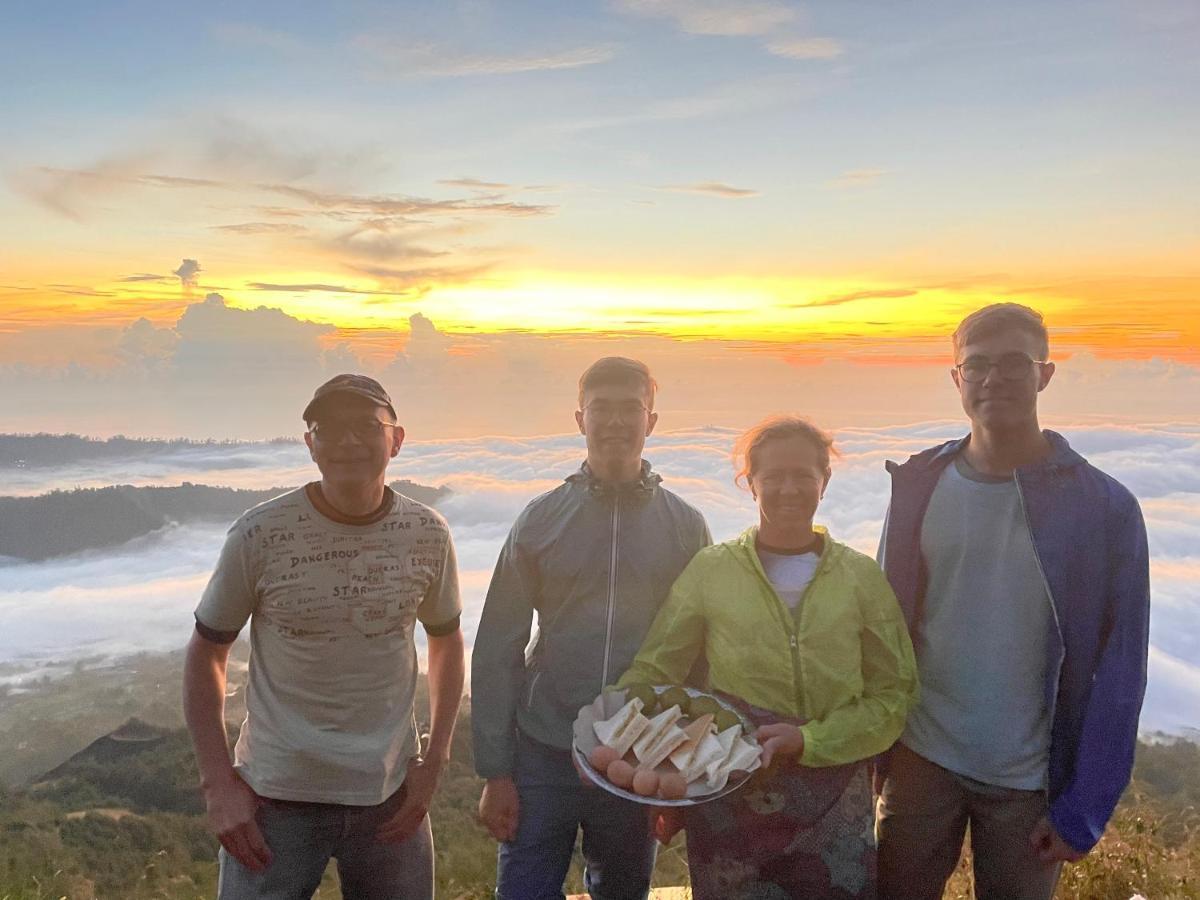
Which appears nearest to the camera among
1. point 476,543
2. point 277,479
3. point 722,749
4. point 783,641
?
point 722,749

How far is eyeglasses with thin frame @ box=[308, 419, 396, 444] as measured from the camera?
10.7 ft

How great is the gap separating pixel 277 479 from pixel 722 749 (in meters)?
113

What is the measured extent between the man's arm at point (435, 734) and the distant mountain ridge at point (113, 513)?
308 feet

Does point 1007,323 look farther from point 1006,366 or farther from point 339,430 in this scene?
point 339,430

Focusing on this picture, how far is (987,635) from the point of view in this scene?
341 centimetres

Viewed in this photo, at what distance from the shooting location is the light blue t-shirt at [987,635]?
338cm

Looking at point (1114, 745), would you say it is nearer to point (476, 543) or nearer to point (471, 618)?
point (471, 618)

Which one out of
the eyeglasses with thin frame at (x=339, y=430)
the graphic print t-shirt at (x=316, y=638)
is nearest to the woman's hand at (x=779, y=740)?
the graphic print t-shirt at (x=316, y=638)

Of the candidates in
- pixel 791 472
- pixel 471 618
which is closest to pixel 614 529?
pixel 791 472

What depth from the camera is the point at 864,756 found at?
10.4 feet

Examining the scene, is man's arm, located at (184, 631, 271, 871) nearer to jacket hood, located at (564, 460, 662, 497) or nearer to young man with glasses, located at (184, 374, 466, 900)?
young man with glasses, located at (184, 374, 466, 900)

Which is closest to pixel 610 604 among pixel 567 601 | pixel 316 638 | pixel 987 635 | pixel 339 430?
pixel 567 601

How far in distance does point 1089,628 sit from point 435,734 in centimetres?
260

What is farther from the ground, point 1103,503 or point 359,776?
point 1103,503
